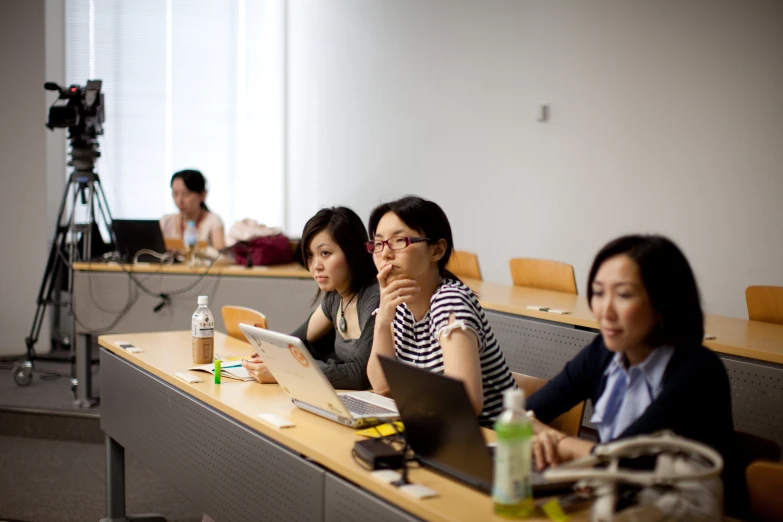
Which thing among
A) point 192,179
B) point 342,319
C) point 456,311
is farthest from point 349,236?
point 192,179

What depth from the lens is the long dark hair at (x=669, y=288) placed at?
4.60 ft

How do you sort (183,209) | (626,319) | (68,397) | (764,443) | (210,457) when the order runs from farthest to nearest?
(183,209)
(68,397)
(210,457)
(764,443)
(626,319)

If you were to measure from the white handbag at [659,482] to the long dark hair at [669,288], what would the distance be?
24 centimetres

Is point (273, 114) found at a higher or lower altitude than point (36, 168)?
higher

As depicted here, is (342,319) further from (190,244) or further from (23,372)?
(23,372)

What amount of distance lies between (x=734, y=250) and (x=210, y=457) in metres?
3.41

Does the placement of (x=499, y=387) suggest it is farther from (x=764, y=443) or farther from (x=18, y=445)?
(x=18, y=445)

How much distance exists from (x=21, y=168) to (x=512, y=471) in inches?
197

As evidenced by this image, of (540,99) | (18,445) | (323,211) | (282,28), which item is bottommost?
(18,445)

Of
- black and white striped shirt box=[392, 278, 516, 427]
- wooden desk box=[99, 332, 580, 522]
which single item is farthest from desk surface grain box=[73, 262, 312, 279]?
black and white striped shirt box=[392, 278, 516, 427]

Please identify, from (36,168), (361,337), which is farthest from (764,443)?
(36,168)

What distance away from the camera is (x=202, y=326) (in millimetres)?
2445

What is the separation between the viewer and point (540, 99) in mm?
5238

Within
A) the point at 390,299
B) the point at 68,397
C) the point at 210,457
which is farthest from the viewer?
the point at 68,397
